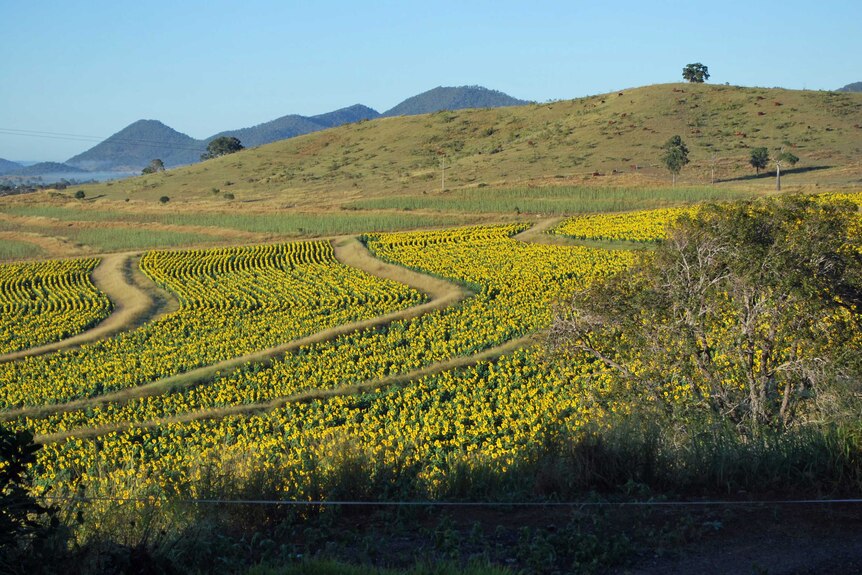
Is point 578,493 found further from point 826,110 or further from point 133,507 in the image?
point 826,110

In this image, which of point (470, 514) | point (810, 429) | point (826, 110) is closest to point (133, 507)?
point (470, 514)

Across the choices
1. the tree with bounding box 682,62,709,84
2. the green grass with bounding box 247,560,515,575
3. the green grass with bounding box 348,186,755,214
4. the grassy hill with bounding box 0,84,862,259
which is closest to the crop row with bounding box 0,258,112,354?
the grassy hill with bounding box 0,84,862,259

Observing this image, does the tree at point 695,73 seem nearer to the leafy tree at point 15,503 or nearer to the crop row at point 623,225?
the crop row at point 623,225

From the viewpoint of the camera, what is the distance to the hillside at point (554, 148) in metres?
84.8

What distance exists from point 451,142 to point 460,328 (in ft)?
297

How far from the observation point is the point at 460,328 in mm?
31172

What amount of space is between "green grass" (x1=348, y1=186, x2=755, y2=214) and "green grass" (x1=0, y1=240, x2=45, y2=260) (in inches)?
958

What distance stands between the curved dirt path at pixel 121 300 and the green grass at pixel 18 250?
238 inches

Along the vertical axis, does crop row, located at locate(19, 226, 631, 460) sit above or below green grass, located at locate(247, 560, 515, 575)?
below

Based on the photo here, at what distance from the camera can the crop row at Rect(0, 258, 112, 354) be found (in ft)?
116

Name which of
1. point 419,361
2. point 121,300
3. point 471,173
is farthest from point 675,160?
point 419,361

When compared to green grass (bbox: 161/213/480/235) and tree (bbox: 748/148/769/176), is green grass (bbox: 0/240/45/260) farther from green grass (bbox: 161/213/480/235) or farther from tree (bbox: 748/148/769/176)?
tree (bbox: 748/148/769/176)

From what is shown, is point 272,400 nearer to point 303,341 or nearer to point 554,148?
point 303,341

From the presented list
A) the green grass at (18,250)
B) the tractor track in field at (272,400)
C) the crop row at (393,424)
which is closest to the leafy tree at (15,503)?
the crop row at (393,424)
